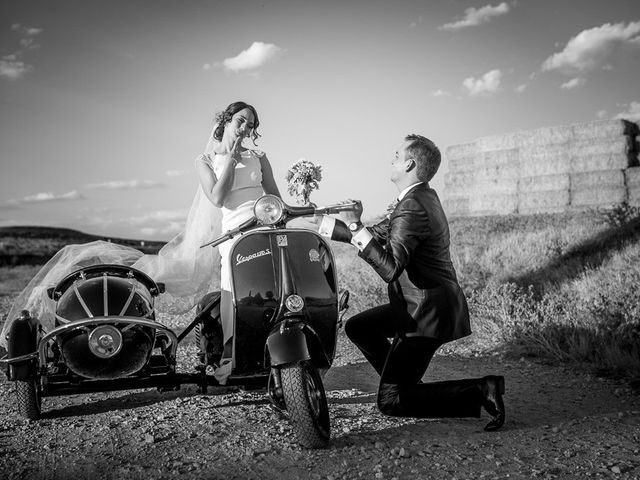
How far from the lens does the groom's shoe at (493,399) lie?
355 cm

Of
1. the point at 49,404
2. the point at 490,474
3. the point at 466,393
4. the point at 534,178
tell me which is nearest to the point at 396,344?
the point at 466,393

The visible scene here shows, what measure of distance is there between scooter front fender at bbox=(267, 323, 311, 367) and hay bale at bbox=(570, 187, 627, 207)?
20.7m

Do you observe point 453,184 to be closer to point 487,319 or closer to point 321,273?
point 487,319

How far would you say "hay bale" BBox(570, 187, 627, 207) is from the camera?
21.8 meters

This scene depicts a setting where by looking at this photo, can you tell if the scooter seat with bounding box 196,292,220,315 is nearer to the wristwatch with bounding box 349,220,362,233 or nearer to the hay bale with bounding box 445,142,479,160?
the wristwatch with bounding box 349,220,362,233

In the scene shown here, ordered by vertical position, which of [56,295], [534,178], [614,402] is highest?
[534,178]

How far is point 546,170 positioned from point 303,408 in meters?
23.5

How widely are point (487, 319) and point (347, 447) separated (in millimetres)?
4030

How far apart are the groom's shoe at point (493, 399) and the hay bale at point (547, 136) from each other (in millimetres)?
22556

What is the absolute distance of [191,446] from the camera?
10.9 feet

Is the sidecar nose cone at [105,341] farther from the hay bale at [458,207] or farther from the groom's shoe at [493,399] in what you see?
the hay bale at [458,207]

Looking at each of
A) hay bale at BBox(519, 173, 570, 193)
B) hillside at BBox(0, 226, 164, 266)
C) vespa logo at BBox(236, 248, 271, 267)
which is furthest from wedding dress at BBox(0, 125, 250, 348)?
hay bale at BBox(519, 173, 570, 193)

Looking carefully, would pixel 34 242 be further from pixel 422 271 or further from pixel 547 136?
pixel 422 271

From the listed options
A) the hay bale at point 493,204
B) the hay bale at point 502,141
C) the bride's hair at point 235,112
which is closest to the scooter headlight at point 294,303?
the bride's hair at point 235,112
